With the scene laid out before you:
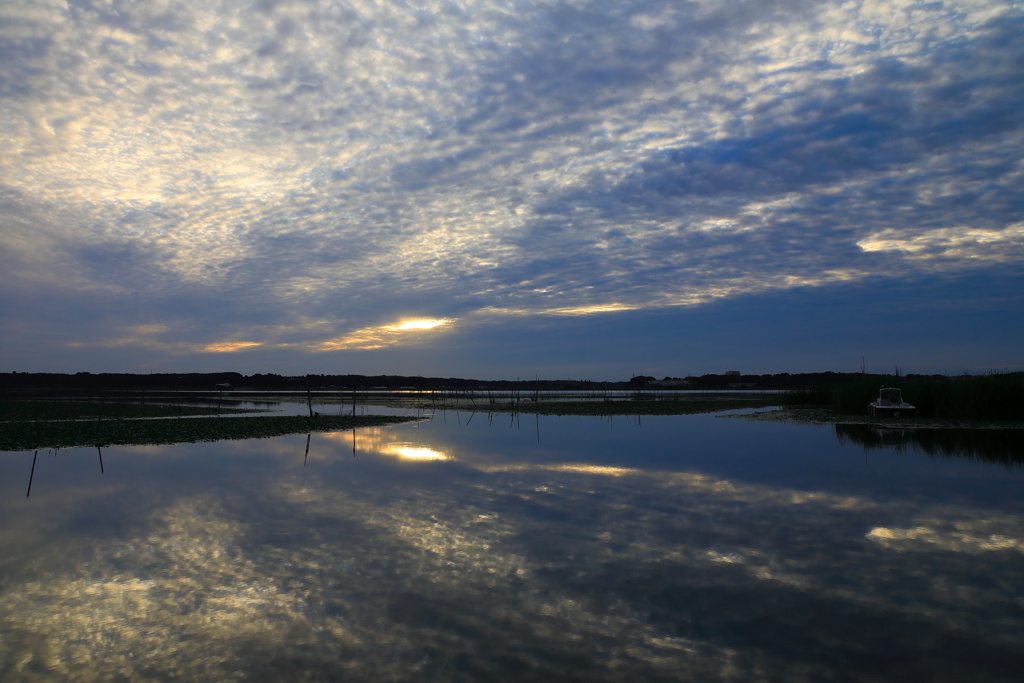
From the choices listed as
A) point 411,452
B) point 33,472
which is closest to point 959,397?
point 411,452

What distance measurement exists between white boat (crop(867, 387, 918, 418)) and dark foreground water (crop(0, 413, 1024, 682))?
53.0ft

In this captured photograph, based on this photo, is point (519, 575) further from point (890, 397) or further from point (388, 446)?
point (890, 397)

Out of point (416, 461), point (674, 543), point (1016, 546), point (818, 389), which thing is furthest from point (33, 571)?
point (818, 389)

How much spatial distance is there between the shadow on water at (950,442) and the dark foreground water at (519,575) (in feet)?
6.39

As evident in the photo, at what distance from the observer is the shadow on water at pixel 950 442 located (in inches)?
638

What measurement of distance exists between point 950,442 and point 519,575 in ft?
61.6

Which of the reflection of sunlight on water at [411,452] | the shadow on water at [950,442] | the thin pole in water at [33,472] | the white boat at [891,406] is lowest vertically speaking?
the thin pole in water at [33,472]

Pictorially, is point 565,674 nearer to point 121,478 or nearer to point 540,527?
point 540,527

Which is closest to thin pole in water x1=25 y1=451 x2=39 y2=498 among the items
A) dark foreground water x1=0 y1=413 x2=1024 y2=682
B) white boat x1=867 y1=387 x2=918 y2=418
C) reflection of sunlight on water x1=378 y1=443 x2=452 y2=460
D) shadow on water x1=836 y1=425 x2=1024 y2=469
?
dark foreground water x1=0 y1=413 x2=1024 y2=682

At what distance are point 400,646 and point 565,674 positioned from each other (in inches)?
60.0

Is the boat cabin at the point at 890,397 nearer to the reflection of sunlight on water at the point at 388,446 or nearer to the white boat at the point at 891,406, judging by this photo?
the white boat at the point at 891,406

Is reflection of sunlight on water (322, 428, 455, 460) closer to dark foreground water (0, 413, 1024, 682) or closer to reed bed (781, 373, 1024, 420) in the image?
dark foreground water (0, 413, 1024, 682)

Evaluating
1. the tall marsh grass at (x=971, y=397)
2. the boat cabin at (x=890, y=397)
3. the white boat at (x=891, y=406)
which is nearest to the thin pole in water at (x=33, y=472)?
the white boat at (x=891, y=406)

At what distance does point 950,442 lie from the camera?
19156mm
